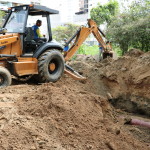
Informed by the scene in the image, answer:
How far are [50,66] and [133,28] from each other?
5269 millimetres

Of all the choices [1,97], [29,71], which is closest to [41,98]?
[1,97]

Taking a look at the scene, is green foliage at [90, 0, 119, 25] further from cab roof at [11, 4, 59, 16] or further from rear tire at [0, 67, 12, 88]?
rear tire at [0, 67, 12, 88]

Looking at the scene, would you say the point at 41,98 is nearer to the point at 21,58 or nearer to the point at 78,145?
the point at 78,145

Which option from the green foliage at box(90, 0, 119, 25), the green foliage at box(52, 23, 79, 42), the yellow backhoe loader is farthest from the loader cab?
the green foliage at box(52, 23, 79, 42)

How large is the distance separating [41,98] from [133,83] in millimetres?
3740

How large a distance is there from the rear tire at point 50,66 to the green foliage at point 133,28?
470cm

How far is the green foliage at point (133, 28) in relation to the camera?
1013 cm

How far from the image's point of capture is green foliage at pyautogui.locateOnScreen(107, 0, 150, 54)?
1013 cm

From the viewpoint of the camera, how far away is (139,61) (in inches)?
288

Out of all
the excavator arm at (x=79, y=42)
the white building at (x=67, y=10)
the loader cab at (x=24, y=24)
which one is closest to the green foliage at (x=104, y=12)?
the excavator arm at (x=79, y=42)

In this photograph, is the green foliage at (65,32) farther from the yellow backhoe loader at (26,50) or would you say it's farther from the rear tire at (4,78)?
the rear tire at (4,78)

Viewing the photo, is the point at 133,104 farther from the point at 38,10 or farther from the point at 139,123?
the point at 38,10

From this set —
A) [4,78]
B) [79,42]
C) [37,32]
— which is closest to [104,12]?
[79,42]

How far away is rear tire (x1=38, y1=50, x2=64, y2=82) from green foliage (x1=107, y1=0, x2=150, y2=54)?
470 centimetres
